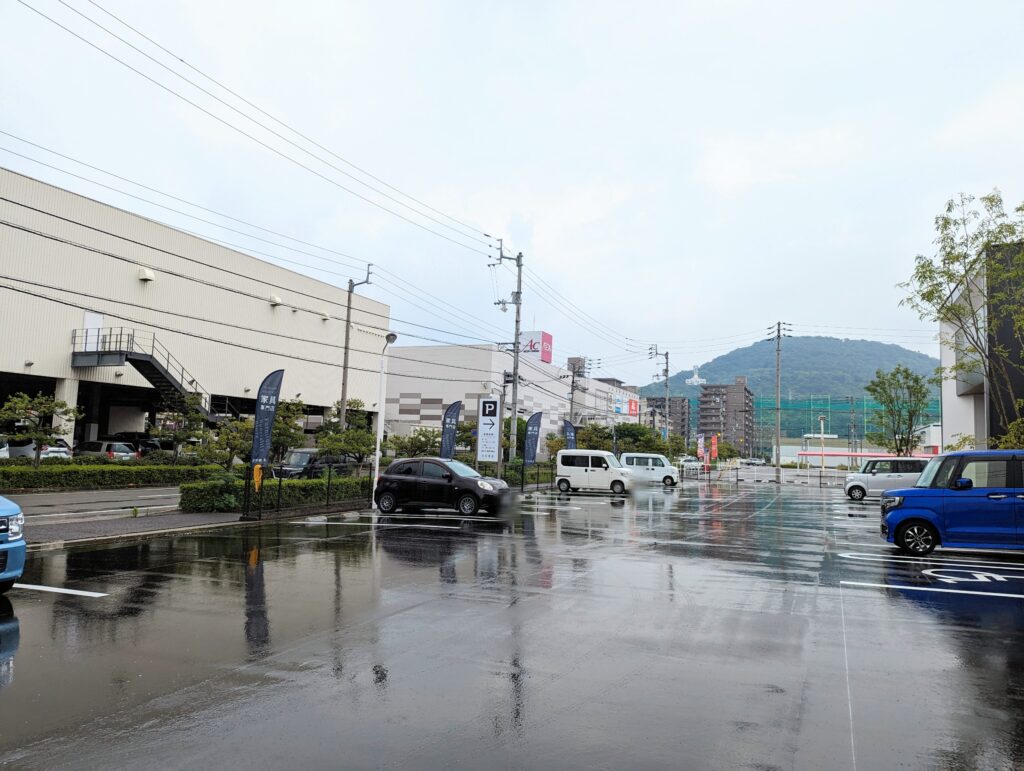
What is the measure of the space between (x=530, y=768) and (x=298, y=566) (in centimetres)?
737

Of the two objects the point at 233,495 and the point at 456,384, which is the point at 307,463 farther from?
the point at 456,384

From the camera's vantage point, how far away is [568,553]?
12070 mm

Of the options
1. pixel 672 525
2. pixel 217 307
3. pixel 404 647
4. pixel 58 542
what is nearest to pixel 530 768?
pixel 404 647

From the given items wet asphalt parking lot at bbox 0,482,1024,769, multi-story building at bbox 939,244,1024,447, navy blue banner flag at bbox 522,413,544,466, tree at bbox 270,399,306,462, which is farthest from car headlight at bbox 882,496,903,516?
navy blue banner flag at bbox 522,413,544,466

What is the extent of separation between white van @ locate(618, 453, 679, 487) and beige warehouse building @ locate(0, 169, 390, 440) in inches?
918

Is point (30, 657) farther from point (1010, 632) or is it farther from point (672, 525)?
point (672, 525)

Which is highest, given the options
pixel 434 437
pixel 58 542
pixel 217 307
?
pixel 217 307

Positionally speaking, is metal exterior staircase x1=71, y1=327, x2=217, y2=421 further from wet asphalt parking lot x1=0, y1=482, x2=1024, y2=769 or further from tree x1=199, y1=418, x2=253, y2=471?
wet asphalt parking lot x1=0, y1=482, x2=1024, y2=769

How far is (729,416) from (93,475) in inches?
5739

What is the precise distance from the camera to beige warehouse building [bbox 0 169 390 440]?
31.2m

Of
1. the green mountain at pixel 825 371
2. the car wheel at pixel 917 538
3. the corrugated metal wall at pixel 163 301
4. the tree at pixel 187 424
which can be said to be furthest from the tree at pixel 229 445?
the green mountain at pixel 825 371

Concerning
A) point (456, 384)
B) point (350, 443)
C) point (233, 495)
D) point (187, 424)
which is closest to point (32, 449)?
point (187, 424)

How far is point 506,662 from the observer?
568 centimetres

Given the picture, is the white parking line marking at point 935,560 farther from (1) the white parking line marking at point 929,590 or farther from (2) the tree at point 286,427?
(2) the tree at point 286,427
